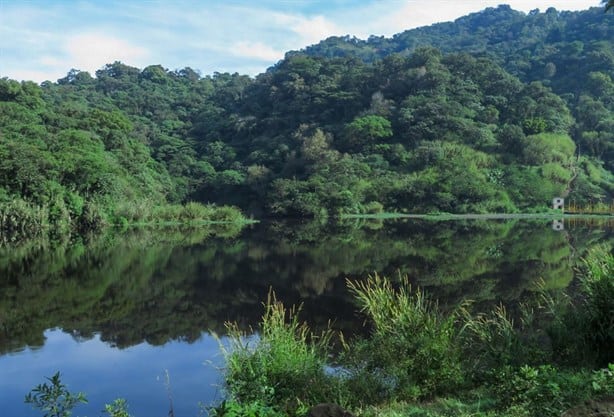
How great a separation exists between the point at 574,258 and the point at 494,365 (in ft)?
48.5

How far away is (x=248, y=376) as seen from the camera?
6.72 m

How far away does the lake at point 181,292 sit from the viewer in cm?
907

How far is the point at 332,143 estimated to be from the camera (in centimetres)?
6750

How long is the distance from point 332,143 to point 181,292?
53.1m

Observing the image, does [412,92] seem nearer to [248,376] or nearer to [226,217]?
[226,217]

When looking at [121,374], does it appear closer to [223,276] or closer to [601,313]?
[601,313]

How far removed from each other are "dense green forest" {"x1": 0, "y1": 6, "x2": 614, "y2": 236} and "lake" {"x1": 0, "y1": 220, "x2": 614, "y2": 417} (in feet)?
51.0

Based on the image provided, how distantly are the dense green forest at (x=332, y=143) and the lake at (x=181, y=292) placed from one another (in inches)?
612

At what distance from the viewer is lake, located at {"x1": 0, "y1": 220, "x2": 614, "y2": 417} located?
357 inches

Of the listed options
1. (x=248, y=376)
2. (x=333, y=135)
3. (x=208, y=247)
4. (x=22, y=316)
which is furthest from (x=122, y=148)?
(x=248, y=376)

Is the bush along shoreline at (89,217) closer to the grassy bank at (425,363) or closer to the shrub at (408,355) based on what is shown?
the grassy bank at (425,363)

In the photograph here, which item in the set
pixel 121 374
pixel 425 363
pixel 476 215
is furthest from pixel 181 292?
pixel 476 215

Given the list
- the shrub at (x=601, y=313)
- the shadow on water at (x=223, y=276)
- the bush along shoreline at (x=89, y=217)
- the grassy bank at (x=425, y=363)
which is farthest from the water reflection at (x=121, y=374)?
the bush along shoreline at (x=89, y=217)

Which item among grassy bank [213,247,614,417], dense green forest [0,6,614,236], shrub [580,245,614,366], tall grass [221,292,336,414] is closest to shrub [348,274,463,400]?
grassy bank [213,247,614,417]
